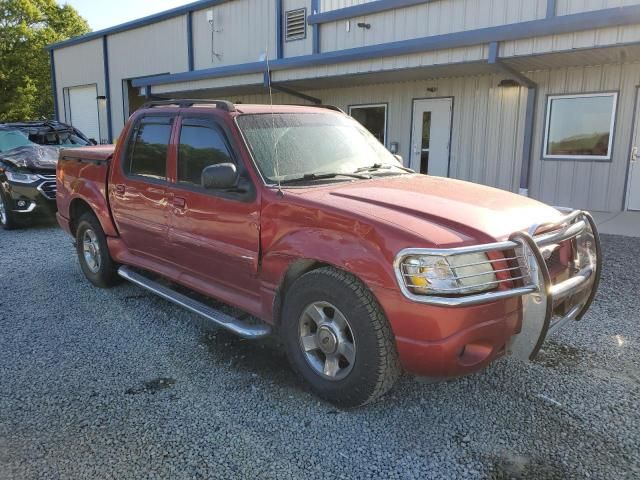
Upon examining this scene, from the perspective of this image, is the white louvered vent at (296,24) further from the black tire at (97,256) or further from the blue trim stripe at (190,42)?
the black tire at (97,256)

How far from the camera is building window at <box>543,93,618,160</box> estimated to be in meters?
9.85

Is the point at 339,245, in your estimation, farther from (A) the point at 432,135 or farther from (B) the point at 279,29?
(B) the point at 279,29

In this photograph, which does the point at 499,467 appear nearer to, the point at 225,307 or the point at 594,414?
the point at 594,414

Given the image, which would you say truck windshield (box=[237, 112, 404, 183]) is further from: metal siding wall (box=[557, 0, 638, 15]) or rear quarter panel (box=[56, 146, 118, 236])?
metal siding wall (box=[557, 0, 638, 15])

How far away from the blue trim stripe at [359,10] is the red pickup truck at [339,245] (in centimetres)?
840

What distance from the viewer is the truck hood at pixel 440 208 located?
2834 millimetres

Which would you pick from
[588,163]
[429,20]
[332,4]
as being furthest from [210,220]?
[332,4]

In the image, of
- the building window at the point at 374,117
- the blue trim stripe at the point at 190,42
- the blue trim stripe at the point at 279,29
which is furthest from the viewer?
the blue trim stripe at the point at 190,42

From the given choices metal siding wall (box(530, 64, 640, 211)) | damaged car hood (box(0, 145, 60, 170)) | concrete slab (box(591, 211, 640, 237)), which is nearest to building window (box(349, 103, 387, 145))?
metal siding wall (box(530, 64, 640, 211))

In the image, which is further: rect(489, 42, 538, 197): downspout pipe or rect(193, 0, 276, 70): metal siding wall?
rect(193, 0, 276, 70): metal siding wall

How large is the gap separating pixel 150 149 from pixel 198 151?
0.77m

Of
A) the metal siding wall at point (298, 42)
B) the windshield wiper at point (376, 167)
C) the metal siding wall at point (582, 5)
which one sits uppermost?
the metal siding wall at point (298, 42)

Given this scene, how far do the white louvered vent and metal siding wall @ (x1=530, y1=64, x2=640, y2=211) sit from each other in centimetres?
703

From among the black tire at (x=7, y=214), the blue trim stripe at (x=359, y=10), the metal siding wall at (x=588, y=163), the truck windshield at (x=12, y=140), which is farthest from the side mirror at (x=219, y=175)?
the blue trim stripe at (x=359, y=10)
